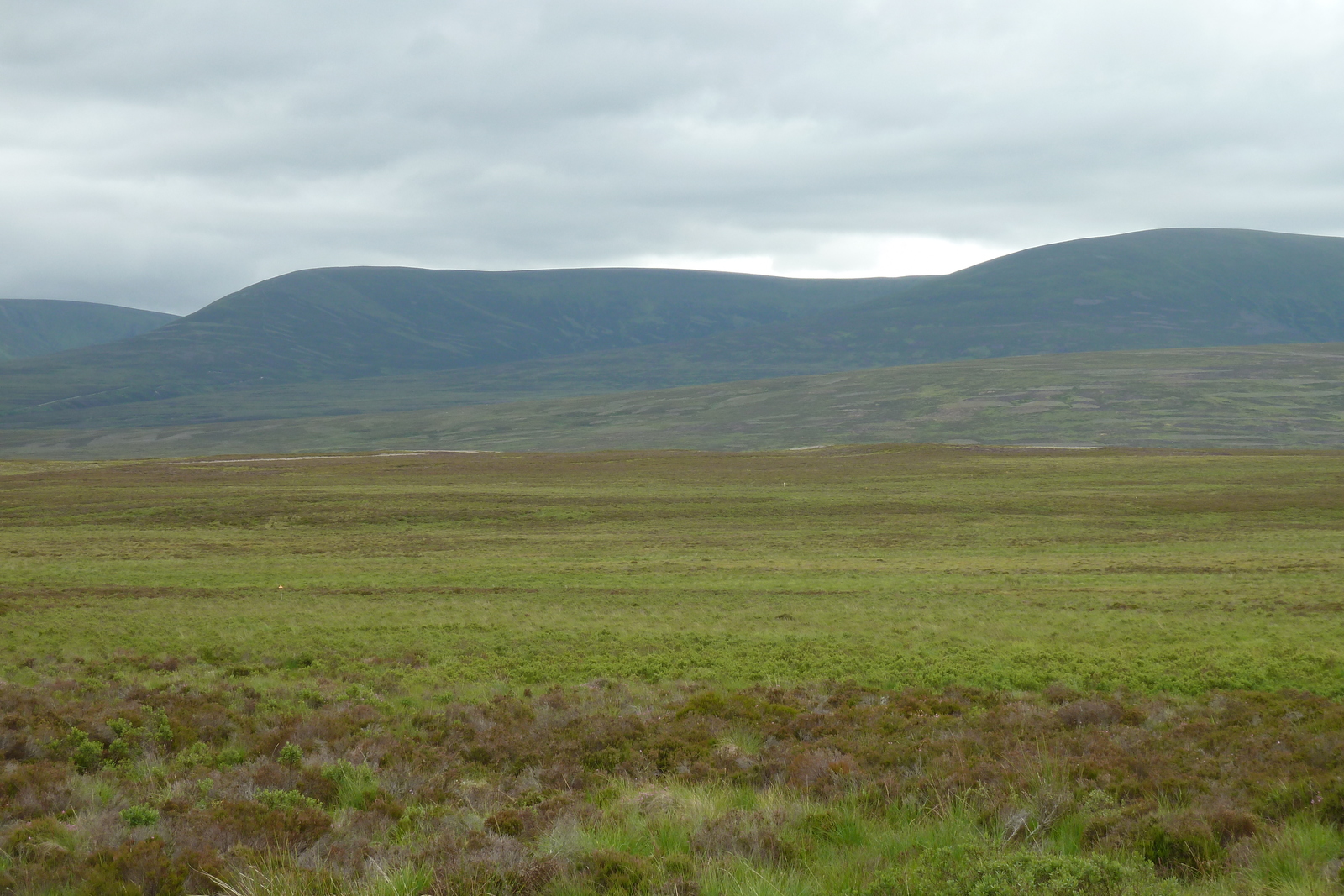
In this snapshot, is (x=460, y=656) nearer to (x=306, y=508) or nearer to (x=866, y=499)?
(x=306, y=508)

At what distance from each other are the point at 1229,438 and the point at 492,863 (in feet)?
473

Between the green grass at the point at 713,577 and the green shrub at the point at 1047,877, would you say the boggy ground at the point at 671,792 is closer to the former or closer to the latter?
the green shrub at the point at 1047,877

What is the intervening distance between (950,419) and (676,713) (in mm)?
154381

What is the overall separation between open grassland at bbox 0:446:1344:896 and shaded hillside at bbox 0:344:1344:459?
109655 mm

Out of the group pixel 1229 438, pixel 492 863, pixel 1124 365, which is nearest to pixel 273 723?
pixel 492 863

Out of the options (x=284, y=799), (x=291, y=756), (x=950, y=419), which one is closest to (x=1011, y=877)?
(x=284, y=799)

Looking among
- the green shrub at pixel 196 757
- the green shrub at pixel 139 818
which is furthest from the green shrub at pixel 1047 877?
the green shrub at pixel 196 757

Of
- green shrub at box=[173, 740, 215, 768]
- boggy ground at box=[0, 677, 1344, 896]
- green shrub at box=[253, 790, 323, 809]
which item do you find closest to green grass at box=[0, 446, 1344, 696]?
boggy ground at box=[0, 677, 1344, 896]

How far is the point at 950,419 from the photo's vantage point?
16150 centimetres

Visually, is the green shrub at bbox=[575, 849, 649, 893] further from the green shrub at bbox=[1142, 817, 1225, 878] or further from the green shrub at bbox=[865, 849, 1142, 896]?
the green shrub at bbox=[1142, 817, 1225, 878]

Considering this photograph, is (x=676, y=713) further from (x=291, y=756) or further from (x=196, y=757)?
(x=196, y=757)

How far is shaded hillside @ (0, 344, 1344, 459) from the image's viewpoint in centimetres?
14271

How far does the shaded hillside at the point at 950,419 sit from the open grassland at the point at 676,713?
360ft

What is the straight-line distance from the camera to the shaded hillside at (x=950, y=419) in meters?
143
